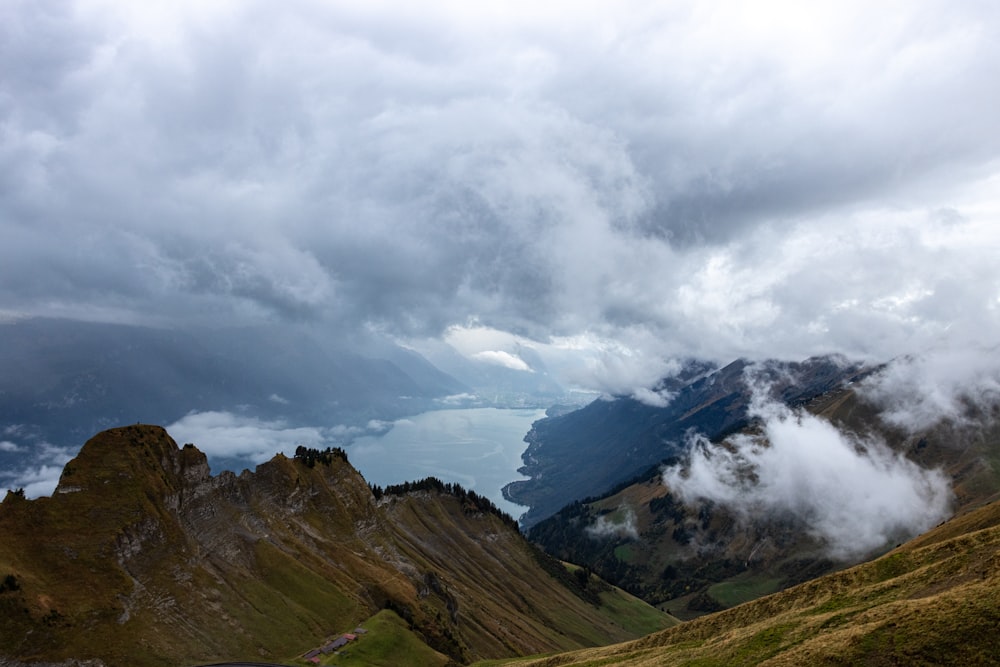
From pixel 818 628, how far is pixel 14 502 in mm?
118764

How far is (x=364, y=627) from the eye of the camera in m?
111

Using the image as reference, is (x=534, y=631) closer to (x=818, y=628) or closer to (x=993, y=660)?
(x=818, y=628)

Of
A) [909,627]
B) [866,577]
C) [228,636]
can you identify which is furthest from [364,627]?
[909,627]

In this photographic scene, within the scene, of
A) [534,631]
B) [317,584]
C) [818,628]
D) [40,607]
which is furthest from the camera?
[534,631]

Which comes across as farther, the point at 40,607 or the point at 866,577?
the point at 40,607

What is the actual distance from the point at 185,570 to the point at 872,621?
11328 cm

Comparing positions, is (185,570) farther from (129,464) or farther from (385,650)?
(385,650)

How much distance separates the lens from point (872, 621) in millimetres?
37125

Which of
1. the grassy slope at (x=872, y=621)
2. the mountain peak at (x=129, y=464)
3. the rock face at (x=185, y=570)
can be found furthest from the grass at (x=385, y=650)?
the mountain peak at (x=129, y=464)

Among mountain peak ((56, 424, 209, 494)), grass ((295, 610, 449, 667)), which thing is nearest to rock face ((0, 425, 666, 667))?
mountain peak ((56, 424, 209, 494))

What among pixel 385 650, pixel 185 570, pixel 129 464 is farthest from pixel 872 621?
pixel 129 464

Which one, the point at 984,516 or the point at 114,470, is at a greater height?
the point at 114,470

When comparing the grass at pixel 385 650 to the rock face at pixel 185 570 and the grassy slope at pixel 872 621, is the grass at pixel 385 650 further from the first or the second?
the grassy slope at pixel 872 621

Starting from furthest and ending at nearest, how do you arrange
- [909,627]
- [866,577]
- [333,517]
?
[333,517] < [866,577] < [909,627]
